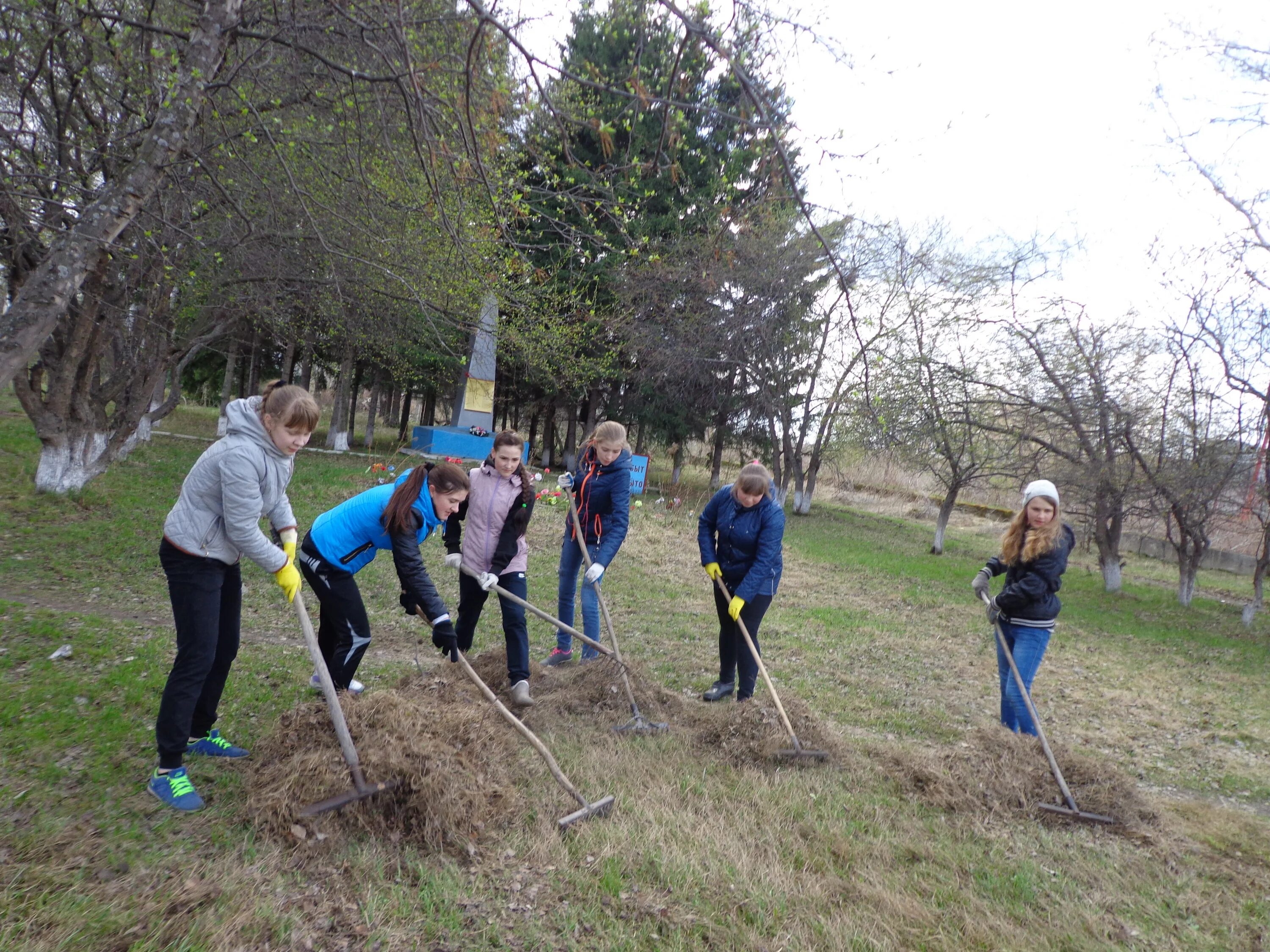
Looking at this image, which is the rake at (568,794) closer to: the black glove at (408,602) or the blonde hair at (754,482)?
the black glove at (408,602)

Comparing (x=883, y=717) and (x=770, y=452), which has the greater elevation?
(x=770, y=452)

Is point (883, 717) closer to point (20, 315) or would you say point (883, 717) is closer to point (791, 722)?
point (791, 722)

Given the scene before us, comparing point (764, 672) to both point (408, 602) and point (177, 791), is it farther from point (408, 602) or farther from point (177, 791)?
point (177, 791)

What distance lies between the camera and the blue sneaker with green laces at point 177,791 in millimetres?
3012

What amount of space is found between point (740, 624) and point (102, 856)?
3.34 metres

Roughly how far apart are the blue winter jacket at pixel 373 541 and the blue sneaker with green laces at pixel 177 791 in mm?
1095

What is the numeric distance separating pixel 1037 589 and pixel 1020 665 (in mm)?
530

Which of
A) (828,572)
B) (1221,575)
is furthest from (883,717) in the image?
(1221,575)

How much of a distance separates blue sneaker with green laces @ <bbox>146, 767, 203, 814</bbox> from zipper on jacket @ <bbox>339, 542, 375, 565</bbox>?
1.09 meters

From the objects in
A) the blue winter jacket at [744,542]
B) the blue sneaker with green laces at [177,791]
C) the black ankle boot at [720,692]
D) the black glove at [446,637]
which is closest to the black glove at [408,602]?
the black glove at [446,637]

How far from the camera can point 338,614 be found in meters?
3.83

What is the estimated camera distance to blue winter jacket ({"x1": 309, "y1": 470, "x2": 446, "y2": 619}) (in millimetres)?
3727

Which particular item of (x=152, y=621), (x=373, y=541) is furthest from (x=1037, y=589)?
(x=152, y=621)

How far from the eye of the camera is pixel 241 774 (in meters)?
3.35
